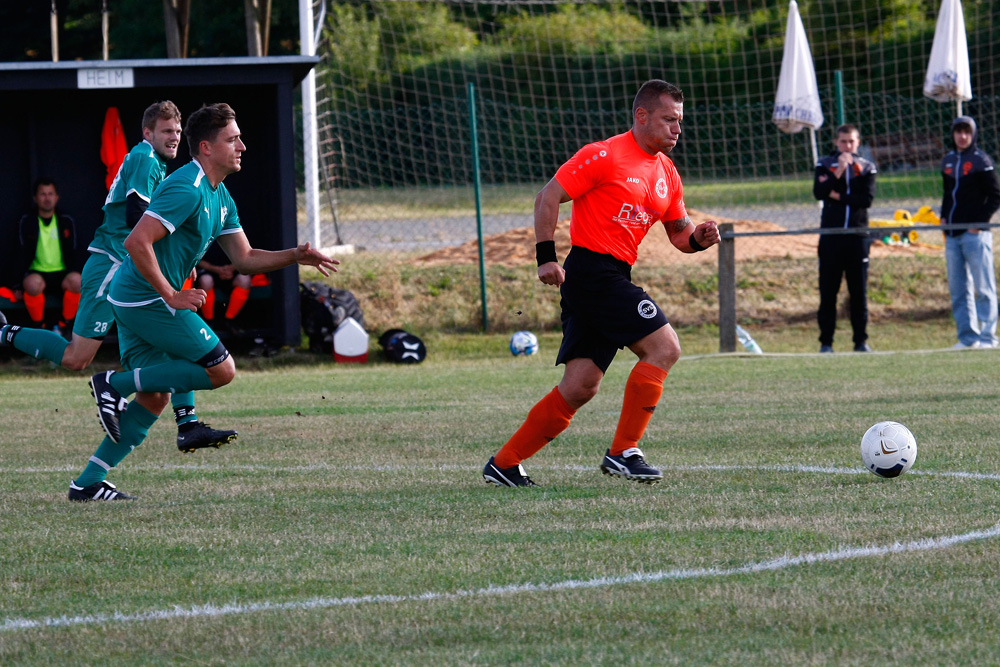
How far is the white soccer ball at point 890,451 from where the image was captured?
5812mm

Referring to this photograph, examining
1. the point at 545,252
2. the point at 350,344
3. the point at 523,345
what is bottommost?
the point at 523,345

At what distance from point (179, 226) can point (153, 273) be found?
1.13 ft

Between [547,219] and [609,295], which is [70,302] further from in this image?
[609,295]

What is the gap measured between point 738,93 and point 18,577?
85.9 ft

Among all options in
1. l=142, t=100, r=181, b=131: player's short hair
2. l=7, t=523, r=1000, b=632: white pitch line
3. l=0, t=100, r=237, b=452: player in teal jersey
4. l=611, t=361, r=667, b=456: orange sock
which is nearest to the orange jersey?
l=611, t=361, r=667, b=456: orange sock

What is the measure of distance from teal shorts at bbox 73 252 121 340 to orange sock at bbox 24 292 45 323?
543 cm

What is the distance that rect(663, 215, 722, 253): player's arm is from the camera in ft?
20.2

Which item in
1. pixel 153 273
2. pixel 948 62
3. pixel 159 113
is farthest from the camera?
pixel 948 62

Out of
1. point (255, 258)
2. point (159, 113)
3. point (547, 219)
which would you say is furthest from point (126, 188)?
point (547, 219)

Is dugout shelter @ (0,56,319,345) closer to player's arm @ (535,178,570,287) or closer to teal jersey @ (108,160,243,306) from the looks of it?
teal jersey @ (108,160,243,306)

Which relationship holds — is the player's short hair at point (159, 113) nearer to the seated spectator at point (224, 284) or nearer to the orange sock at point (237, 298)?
the seated spectator at point (224, 284)

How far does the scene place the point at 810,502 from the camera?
530cm

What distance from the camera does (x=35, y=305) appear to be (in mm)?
13336

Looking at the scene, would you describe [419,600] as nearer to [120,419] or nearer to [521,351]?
[120,419]
